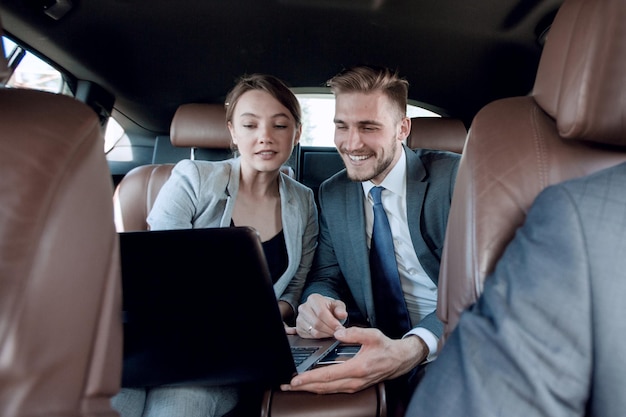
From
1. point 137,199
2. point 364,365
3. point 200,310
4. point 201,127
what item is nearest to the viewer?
point 200,310

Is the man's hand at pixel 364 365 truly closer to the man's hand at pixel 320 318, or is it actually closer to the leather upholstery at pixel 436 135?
the man's hand at pixel 320 318

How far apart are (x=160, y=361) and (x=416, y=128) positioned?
1.65m

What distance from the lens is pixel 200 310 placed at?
3.18 ft

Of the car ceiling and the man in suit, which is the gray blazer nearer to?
the man in suit

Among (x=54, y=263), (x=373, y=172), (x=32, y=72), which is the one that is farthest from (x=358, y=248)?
(x=32, y=72)

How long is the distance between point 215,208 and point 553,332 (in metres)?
1.14

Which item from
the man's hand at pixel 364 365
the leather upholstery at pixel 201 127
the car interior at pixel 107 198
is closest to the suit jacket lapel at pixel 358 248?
the man's hand at pixel 364 365

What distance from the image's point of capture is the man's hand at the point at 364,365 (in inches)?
45.8

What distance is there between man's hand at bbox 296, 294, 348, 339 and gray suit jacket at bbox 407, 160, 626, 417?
586 mm

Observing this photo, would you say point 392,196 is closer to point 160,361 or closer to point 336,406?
point 336,406

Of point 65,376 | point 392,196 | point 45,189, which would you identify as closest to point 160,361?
point 65,376

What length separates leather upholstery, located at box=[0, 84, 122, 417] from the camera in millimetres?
739

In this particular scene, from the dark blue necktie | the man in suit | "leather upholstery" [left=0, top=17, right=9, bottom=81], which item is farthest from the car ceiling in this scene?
"leather upholstery" [left=0, top=17, right=9, bottom=81]

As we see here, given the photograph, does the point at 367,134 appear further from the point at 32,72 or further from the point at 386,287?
the point at 32,72
